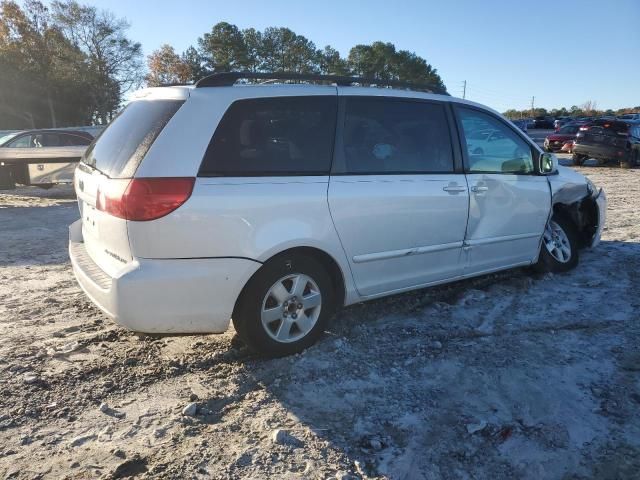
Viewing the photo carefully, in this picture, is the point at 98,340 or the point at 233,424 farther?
the point at 98,340

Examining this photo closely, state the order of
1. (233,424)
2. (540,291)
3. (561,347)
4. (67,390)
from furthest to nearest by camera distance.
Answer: (540,291)
(561,347)
(67,390)
(233,424)

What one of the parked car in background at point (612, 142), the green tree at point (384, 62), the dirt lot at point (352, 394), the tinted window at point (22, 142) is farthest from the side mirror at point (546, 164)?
the green tree at point (384, 62)

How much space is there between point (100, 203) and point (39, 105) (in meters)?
48.9

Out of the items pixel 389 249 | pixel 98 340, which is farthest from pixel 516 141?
pixel 98 340

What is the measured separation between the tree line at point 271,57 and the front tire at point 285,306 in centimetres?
4535

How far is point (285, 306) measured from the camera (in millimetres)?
3441

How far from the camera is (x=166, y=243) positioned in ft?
9.66

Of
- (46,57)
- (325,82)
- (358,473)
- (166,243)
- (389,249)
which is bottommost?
(358,473)

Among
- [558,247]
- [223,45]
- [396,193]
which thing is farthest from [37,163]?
[223,45]

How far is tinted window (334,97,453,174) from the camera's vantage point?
370 cm

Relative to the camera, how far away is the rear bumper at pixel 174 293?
2.96 meters

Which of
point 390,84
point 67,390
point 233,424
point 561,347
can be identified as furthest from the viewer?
point 390,84

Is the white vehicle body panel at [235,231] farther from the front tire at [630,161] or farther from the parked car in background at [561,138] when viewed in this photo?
the parked car in background at [561,138]

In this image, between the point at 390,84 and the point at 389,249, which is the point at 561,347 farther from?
the point at 390,84
